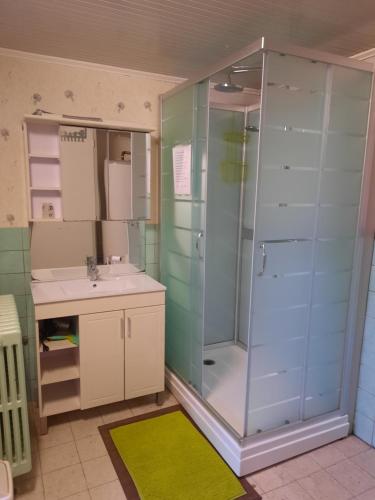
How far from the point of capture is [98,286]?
2.53 meters

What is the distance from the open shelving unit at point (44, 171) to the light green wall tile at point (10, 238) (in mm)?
141

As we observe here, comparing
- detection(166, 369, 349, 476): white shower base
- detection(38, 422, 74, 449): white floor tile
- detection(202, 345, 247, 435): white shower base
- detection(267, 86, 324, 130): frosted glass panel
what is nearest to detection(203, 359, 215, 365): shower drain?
detection(202, 345, 247, 435): white shower base

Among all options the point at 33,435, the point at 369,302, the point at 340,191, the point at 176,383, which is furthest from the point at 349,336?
the point at 33,435

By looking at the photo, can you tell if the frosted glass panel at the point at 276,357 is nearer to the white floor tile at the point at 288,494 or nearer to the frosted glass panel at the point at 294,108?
the white floor tile at the point at 288,494

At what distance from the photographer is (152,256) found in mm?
2844

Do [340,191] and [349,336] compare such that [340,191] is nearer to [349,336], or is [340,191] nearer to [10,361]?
[349,336]

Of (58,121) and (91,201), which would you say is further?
(91,201)

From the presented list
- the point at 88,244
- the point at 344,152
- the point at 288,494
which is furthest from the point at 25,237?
the point at 288,494

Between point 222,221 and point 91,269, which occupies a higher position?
point 222,221

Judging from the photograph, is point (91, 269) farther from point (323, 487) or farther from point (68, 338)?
point (323, 487)

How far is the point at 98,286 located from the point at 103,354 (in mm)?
490

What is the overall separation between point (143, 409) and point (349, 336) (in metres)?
1.46

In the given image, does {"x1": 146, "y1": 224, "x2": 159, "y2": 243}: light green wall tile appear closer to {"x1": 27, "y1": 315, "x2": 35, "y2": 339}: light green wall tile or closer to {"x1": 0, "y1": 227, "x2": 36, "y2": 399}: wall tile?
{"x1": 0, "y1": 227, "x2": 36, "y2": 399}: wall tile

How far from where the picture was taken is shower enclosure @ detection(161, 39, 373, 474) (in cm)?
179
